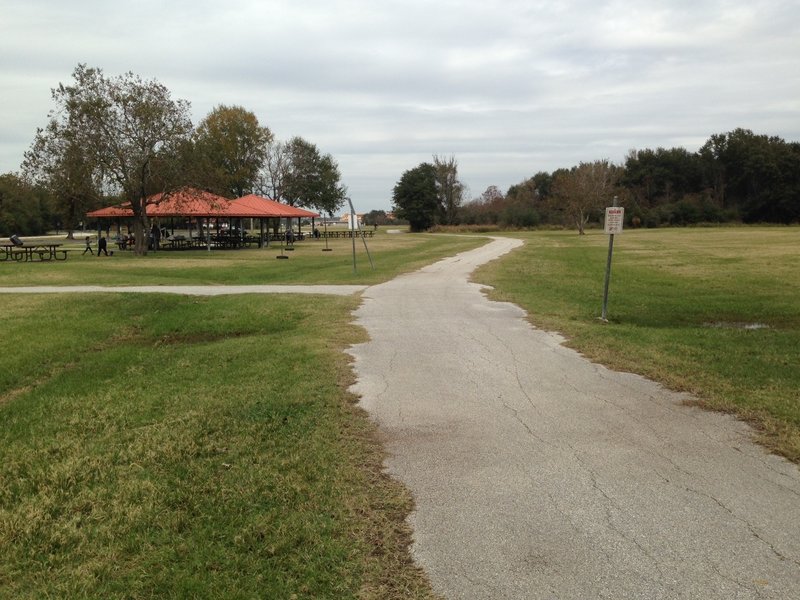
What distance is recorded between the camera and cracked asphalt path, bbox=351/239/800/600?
10.8ft

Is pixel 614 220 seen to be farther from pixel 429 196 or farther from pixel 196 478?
pixel 429 196

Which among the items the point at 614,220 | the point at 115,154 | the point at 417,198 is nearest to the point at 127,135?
the point at 115,154

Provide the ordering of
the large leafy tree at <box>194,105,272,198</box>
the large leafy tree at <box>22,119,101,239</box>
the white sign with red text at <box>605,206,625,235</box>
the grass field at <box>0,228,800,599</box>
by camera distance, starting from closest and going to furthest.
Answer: the grass field at <box>0,228,800,599</box> → the white sign with red text at <box>605,206,625,235</box> → the large leafy tree at <box>22,119,101,239</box> → the large leafy tree at <box>194,105,272,198</box>

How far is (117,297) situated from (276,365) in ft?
29.7

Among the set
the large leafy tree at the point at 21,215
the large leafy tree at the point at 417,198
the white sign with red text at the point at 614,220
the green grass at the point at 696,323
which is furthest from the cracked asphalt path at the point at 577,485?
the large leafy tree at the point at 417,198

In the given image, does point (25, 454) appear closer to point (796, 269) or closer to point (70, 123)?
point (796, 269)

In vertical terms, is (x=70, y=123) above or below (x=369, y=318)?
above

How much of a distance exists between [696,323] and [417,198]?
274 ft

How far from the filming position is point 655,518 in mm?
3898

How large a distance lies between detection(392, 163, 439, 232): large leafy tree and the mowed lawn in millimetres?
85387

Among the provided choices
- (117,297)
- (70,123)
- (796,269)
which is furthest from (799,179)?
(117,297)

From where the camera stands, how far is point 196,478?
460 centimetres

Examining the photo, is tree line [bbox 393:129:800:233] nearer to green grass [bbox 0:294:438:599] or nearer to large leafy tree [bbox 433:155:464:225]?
large leafy tree [bbox 433:155:464:225]

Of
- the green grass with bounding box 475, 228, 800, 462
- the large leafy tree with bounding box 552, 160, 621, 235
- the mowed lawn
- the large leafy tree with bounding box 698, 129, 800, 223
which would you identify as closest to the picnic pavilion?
the green grass with bounding box 475, 228, 800, 462
